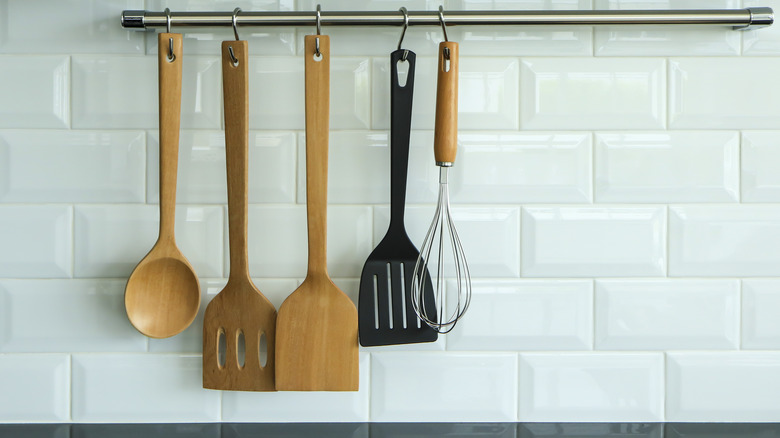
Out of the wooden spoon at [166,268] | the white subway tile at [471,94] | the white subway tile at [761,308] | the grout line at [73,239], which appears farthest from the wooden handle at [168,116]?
the white subway tile at [761,308]

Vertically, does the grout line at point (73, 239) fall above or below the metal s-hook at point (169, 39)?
below

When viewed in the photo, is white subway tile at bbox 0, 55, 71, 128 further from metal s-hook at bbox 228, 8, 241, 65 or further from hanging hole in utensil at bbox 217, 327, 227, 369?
hanging hole in utensil at bbox 217, 327, 227, 369

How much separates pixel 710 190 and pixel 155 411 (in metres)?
0.73

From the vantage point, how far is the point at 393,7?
77 cm

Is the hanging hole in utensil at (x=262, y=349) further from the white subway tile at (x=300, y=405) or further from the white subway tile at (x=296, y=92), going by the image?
the white subway tile at (x=296, y=92)

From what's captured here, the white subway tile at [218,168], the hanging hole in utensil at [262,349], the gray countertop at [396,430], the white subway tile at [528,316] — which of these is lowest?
the gray countertop at [396,430]

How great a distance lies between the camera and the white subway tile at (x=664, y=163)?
0.77 m

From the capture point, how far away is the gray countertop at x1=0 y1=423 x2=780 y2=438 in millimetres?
747

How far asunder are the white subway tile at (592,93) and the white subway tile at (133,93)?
383 mm

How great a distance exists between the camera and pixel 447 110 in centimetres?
69

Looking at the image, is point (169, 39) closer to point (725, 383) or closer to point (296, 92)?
point (296, 92)

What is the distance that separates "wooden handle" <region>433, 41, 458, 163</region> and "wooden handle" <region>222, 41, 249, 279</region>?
0.71 feet

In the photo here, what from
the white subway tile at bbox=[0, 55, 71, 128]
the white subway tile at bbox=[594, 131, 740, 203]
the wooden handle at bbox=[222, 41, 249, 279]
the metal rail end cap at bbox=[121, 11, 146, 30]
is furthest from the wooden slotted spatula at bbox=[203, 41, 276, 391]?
the white subway tile at bbox=[594, 131, 740, 203]

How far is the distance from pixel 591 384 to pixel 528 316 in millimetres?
116
